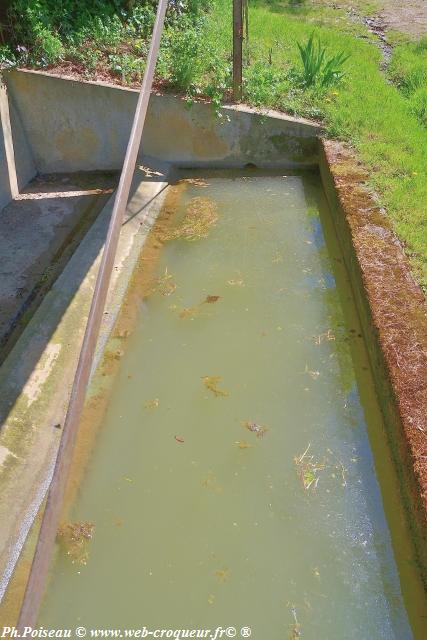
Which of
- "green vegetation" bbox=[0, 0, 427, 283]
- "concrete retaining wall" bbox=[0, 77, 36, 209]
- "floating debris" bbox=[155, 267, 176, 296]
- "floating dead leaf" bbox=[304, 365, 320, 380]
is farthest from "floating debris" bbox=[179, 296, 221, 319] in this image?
"concrete retaining wall" bbox=[0, 77, 36, 209]

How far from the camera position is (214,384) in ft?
12.2

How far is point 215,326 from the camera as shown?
4.14 meters

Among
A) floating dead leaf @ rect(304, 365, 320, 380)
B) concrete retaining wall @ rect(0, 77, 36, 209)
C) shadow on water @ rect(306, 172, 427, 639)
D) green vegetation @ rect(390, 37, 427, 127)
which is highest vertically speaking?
green vegetation @ rect(390, 37, 427, 127)

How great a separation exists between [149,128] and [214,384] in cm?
349

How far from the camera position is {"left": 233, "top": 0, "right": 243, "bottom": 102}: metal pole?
5512mm

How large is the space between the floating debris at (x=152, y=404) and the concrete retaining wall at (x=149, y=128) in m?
3.40

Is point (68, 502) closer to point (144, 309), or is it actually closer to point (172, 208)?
point (144, 309)

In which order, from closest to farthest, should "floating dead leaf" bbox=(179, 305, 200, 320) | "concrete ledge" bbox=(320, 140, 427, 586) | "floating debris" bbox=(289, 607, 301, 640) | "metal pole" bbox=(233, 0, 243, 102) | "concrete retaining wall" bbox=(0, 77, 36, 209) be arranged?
"floating debris" bbox=(289, 607, 301, 640), "concrete ledge" bbox=(320, 140, 427, 586), "floating dead leaf" bbox=(179, 305, 200, 320), "metal pole" bbox=(233, 0, 243, 102), "concrete retaining wall" bbox=(0, 77, 36, 209)

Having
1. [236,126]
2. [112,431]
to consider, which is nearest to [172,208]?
[236,126]

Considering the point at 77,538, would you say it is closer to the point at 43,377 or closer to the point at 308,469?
the point at 43,377

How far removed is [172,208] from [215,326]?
→ 1.86m

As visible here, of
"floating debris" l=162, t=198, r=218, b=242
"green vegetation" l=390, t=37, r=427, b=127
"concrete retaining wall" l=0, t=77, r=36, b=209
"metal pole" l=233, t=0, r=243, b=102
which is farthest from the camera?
"green vegetation" l=390, t=37, r=427, b=127

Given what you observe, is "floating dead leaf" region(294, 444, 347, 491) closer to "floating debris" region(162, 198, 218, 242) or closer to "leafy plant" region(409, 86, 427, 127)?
"floating debris" region(162, 198, 218, 242)

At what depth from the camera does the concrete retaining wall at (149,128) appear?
19.2ft
